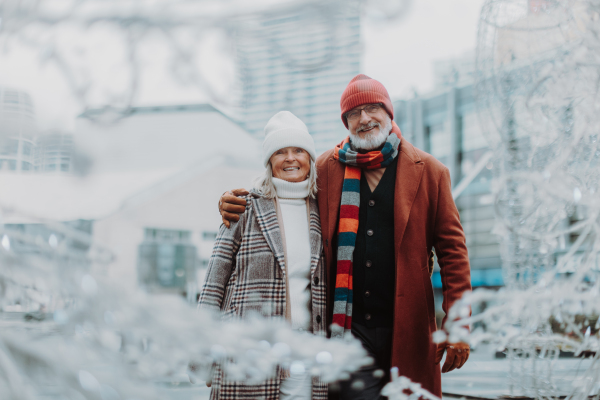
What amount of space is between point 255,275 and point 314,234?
0.26 meters

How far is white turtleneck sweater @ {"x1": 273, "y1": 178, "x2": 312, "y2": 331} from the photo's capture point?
185 centimetres

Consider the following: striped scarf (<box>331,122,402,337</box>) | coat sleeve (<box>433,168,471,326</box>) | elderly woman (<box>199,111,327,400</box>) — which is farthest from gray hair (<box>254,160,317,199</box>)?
coat sleeve (<box>433,168,471,326</box>)

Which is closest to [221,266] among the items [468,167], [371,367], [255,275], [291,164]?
[255,275]

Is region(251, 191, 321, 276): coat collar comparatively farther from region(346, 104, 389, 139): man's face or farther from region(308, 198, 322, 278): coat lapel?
region(346, 104, 389, 139): man's face

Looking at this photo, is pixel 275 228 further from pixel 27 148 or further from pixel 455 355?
pixel 27 148

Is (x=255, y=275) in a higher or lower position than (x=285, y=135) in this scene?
lower

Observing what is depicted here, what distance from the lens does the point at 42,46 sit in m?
0.95

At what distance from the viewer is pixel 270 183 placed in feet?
6.64

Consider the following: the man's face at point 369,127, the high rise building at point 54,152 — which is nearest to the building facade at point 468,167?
the man's face at point 369,127

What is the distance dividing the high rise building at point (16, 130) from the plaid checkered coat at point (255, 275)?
1021mm

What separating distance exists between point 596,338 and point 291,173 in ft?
3.75

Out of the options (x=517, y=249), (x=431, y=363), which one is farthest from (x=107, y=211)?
(x=517, y=249)


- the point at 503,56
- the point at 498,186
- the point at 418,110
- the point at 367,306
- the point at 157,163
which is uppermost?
the point at 418,110

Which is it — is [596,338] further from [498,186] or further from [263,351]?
[263,351]
